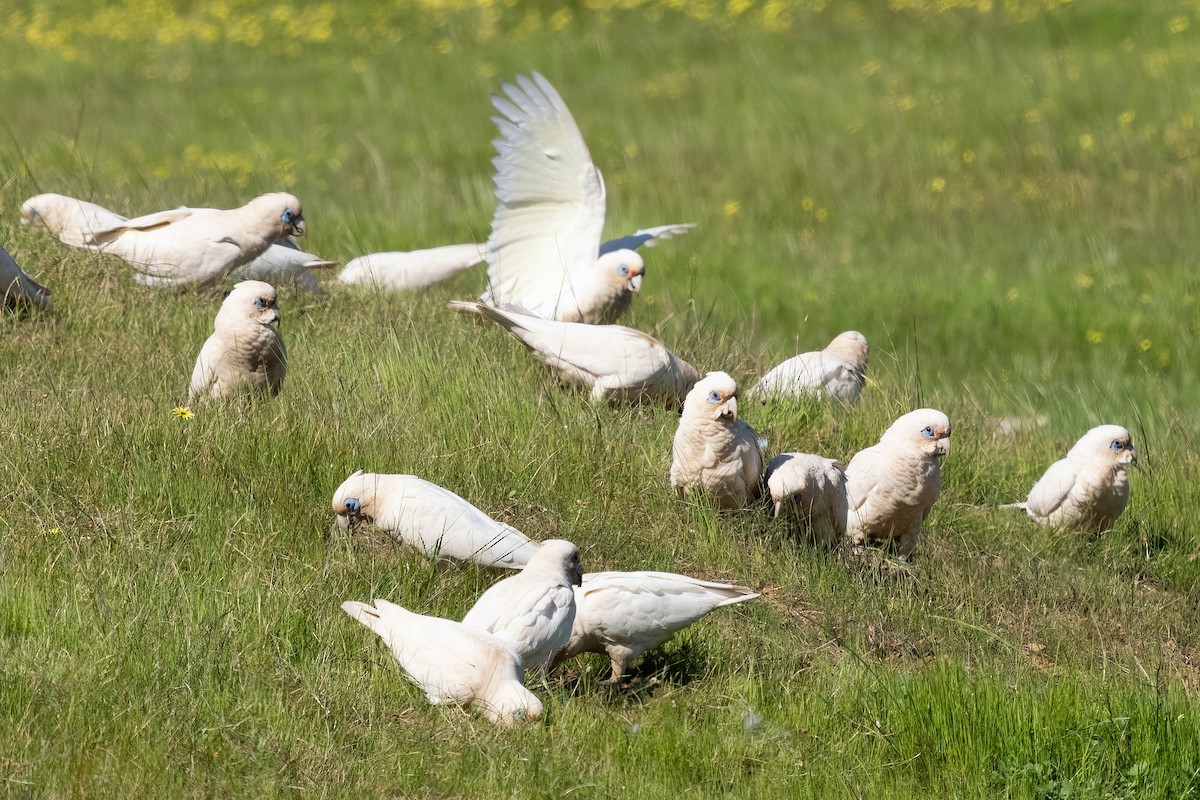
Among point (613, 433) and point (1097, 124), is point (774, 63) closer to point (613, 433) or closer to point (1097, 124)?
point (1097, 124)

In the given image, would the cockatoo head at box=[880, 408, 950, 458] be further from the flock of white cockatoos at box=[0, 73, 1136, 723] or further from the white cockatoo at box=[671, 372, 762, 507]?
the white cockatoo at box=[671, 372, 762, 507]

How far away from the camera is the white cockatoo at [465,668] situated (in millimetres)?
4465

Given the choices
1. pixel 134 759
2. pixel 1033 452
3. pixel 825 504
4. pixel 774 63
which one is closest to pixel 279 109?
pixel 774 63

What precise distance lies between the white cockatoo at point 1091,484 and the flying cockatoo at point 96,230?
14.4 ft

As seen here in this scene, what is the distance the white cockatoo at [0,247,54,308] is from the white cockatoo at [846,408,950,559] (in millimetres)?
4183

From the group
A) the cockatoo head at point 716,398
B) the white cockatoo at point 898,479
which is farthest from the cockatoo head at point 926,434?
the cockatoo head at point 716,398

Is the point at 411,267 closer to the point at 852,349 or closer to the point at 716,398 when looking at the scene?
the point at 852,349

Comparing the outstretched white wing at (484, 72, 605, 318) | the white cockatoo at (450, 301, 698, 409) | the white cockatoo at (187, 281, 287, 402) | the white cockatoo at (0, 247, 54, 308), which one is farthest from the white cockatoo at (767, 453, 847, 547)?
the white cockatoo at (0, 247, 54, 308)

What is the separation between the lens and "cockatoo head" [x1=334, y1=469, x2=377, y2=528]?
18.3ft

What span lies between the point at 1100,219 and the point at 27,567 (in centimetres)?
1131

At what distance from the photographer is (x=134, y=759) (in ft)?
13.8

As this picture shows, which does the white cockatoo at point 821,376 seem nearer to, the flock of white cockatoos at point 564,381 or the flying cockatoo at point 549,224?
the flock of white cockatoos at point 564,381

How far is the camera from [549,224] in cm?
877

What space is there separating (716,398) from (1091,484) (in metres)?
2.35
